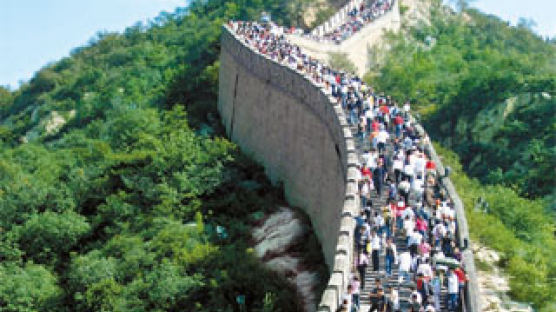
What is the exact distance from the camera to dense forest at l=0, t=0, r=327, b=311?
1049 inches

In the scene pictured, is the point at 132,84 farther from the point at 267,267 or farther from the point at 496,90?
the point at 267,267

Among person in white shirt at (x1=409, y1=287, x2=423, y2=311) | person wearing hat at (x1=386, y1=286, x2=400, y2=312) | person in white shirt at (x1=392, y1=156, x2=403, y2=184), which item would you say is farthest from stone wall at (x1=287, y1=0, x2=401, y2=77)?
person in white shirt at (x1=409, y1=287, x2=423, y2=311)

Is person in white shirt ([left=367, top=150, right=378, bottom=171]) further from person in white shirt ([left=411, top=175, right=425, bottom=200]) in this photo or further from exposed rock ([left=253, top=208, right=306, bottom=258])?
exposed rock ([left=253, top=208, right=306, bottom=258])

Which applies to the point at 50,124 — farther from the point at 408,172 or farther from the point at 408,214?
the point at 408,214

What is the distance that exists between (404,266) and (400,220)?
202cm

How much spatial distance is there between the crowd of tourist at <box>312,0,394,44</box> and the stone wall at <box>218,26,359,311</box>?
8756mm

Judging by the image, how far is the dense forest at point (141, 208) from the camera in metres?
26.6

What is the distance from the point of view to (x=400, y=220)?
1959 cm

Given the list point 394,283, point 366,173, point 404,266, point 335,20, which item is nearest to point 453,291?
point 404,266

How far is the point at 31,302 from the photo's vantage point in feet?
95.7

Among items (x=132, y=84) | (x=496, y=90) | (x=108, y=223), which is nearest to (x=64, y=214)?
(x=108, y=223)

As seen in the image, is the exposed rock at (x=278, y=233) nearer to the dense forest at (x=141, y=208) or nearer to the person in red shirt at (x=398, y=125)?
the dense forest at (x=141, y=208)

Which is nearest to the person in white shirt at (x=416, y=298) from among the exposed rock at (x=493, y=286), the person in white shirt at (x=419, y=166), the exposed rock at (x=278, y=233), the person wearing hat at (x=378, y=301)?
the person wearing hat at (x=378, y=301)

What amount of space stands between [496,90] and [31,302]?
27.0 m
